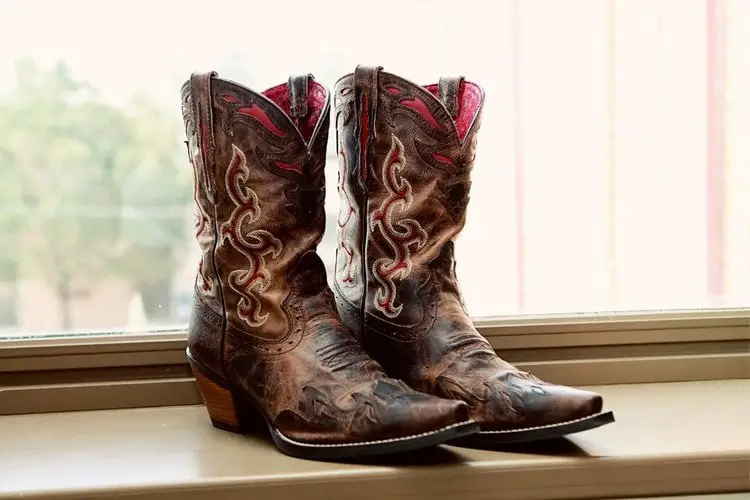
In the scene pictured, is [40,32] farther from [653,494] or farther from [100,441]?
[653,494]

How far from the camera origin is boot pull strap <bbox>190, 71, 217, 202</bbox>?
3.02 feet

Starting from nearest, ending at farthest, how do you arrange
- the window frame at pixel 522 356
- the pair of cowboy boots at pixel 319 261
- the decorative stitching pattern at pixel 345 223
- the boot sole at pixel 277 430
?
the boot sole at pixel 277 430
the pair of cowboy boots at pixel 319 261
the decorative stitching pattern at pixel 345 223
the window frame at pixel 522 356

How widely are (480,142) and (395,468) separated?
0.69 metres

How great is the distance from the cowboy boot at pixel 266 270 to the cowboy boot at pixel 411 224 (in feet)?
0.19

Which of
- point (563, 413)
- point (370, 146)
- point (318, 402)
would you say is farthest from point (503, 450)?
point (370, 146)

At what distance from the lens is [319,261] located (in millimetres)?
990

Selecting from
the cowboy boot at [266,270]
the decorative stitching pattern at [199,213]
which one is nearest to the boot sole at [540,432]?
the cowboy boot at [266,270]

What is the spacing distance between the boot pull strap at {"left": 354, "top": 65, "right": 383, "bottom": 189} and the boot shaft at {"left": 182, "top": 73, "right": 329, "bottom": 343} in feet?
0.15

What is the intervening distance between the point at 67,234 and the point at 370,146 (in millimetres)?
598

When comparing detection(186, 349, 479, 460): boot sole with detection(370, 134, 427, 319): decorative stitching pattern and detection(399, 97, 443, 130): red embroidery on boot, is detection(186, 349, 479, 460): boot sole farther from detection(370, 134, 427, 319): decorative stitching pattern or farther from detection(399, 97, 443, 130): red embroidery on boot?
detection(399, 97, 443, 130): red embroidery on boot

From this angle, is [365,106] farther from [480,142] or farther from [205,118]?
[480,142]

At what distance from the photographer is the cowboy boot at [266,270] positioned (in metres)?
0.89

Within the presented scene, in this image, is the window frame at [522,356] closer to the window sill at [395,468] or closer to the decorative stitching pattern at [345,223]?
the window sill at [395,468]

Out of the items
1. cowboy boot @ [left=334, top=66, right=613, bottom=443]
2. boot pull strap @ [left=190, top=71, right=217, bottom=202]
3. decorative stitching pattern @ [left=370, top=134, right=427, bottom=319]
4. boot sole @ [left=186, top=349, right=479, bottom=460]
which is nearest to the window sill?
boot sole @ [left=186, top=349, right=479, bottom=460]
